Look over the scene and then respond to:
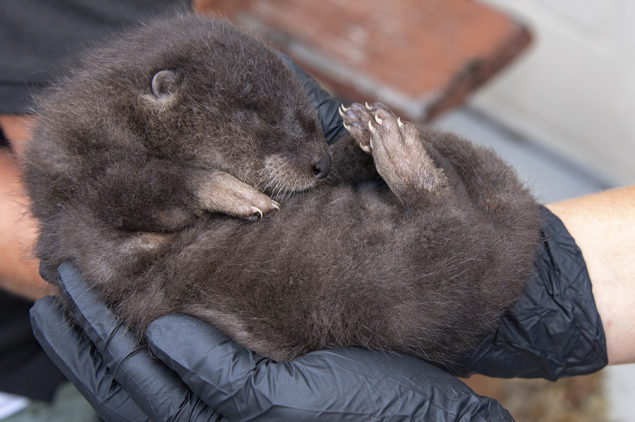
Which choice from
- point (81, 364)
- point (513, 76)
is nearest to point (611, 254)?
point (81, 364)

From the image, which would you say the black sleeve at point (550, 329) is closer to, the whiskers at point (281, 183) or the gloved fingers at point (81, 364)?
the whiskers at point (281, 183)

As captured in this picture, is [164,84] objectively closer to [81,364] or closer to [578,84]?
[81,364]

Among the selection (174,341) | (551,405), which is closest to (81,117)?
(174,341)

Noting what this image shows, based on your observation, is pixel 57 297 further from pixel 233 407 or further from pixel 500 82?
pixel 500 82

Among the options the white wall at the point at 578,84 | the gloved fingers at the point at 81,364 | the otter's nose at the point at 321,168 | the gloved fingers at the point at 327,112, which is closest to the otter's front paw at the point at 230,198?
the otter's nose at the point at 321,168

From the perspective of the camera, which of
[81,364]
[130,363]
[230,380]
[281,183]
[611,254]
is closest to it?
[230,380]

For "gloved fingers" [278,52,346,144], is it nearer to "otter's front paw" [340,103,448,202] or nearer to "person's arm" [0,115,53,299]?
"otter's front paw" [340,103,448,202]
